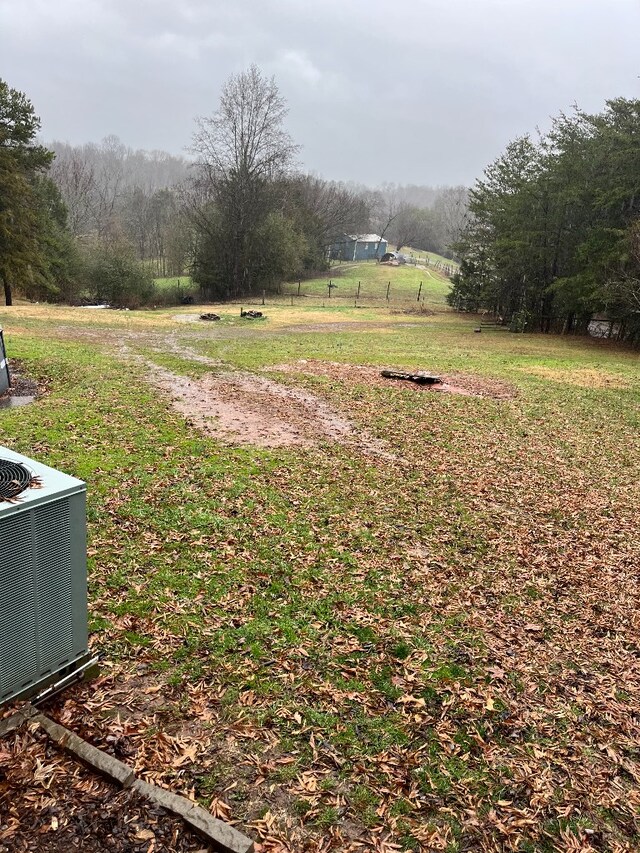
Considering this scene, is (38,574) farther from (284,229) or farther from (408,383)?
(284,229)

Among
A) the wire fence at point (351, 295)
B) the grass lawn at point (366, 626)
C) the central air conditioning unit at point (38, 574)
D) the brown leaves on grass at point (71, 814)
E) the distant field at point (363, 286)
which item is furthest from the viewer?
the distant field at point (363, 286)

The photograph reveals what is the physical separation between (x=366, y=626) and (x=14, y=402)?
307 inches

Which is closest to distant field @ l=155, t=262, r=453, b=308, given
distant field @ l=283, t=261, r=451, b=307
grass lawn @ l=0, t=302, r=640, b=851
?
distant field @ l=283, t=261, r=451, b=307

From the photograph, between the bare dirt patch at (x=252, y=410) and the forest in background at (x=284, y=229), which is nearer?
the bare dirt patch at (x=252, y=410)

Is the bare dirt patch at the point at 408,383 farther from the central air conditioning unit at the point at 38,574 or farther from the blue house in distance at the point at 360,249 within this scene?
the blue house in distance at the point at 360,249

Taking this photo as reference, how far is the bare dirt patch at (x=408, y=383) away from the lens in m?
13.6

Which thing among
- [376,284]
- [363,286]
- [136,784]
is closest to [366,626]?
[136,784]

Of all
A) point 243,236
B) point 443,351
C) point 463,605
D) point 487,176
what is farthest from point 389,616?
point 243,236

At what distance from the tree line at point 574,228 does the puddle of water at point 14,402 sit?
21970mm

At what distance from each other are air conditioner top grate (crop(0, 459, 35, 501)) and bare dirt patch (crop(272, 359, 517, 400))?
11068mm

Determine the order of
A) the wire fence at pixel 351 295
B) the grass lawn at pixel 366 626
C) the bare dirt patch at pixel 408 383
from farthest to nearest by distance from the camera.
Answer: the wire fence at pixel 351 295
the bare dirt patch at pixel 408 383
the grass lawn at pixel 366 626

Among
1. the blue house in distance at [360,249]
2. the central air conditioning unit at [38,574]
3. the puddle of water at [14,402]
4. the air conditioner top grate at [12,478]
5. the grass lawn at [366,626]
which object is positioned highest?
the blue house in distance at [360,249]

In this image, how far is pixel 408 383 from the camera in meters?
14.0

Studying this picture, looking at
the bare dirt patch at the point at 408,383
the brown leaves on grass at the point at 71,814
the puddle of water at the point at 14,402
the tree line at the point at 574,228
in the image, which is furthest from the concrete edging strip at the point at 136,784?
the tree line at the point at 574,228
